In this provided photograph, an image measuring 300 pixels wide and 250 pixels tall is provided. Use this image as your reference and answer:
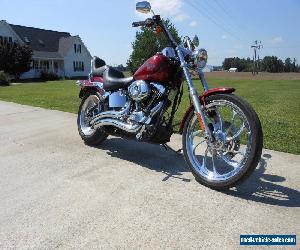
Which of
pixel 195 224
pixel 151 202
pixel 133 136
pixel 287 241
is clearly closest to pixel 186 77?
pixel 133 136

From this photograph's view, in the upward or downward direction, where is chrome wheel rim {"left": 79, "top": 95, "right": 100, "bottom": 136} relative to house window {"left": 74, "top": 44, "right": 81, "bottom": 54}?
downward

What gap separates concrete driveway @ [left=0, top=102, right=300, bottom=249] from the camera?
116 inches

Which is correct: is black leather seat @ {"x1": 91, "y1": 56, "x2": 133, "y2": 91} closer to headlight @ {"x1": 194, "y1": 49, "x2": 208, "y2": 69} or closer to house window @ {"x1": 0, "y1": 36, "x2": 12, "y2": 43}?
headlight @ {"x1": 194, "y1": 49, "x2": 208, "y2": 69}

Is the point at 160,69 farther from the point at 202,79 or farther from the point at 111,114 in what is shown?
the point at 111,114

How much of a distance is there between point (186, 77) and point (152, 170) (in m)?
1.24

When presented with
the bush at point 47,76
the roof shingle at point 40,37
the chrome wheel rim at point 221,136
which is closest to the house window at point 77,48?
the roof shingle at point 40,37

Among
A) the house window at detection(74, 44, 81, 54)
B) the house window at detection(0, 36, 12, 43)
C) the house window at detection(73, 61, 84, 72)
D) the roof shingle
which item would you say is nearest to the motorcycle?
the house window at detection(0, 36, 12, 43)

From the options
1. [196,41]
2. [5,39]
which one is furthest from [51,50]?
[196,41]

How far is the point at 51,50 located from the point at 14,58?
13.2 metres

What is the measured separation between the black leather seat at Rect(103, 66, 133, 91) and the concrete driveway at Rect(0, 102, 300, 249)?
979 mm

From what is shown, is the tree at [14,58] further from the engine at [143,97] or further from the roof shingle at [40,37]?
the engine at [143,97]

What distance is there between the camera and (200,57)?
13.6 ft

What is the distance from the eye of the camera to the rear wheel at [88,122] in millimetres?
5750

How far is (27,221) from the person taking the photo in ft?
10.7
